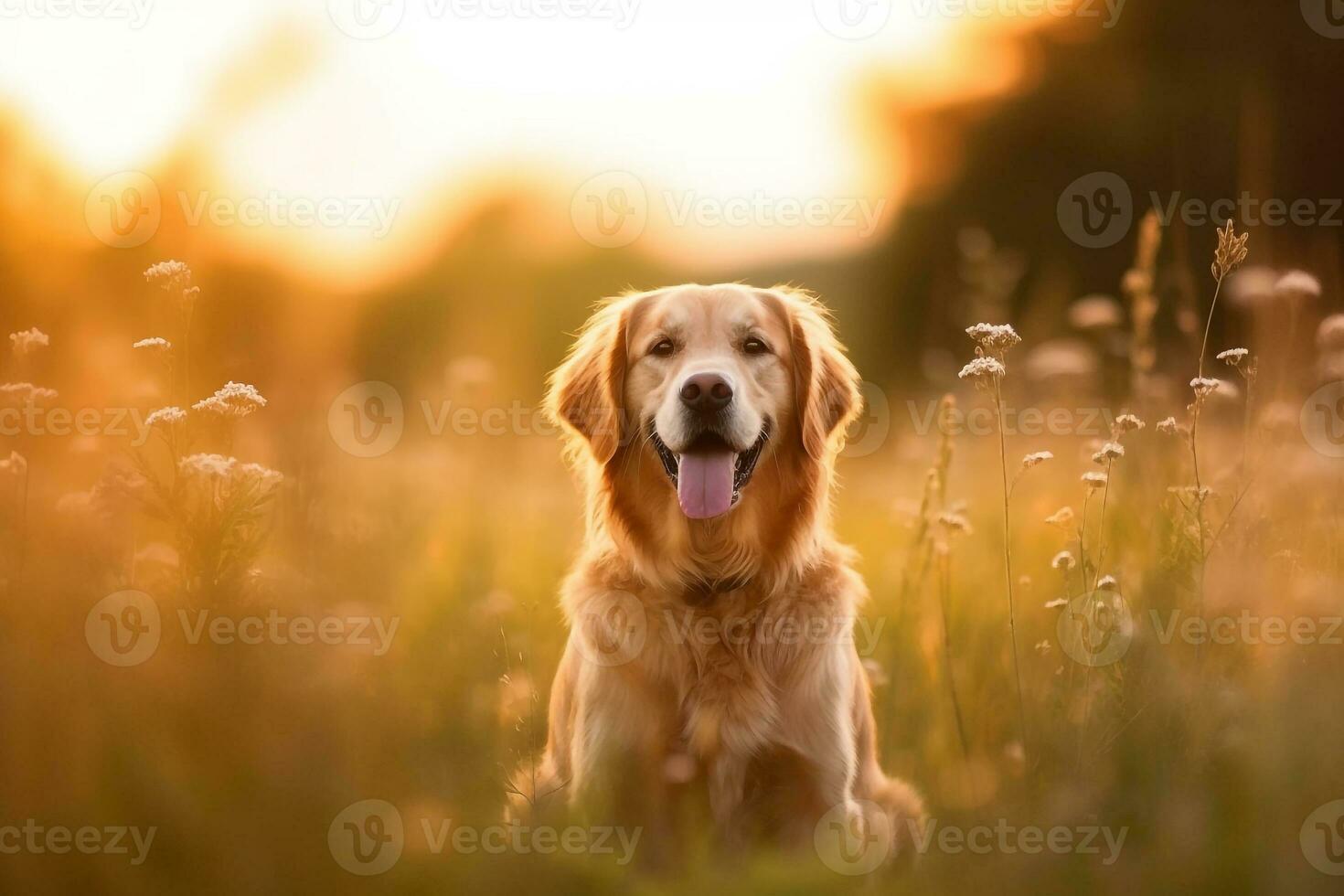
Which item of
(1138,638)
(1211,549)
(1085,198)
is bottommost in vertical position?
(1138,638)

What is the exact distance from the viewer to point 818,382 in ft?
12.4

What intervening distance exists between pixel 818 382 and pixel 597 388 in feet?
2.58

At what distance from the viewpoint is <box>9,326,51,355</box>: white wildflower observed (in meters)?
2.70

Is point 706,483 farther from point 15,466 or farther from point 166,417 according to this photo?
point 15,466

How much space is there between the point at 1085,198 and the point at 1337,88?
6.85 meters

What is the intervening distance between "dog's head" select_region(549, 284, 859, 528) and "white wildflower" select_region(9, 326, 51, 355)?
1684 millimetres

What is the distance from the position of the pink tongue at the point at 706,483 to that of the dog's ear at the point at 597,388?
395 mm

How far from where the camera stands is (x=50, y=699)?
73.4 inches

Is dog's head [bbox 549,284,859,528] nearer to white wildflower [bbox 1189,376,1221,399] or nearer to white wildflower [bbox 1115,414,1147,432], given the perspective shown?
white wildflower [bbox 1115,414,1147,432]

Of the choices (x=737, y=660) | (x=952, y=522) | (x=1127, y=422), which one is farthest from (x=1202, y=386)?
(x=737, y=660)

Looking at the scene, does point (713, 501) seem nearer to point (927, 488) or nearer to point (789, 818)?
point (927, 488)

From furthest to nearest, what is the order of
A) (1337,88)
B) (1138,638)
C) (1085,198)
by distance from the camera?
(1337,88)
(1085,198)
(1138,638)

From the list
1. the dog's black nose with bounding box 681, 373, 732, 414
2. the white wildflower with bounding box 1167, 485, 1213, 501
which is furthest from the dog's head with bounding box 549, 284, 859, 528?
the white wildflower with bounding box 1167, 485, 1213, 501

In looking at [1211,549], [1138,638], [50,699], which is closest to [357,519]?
[50,699]
